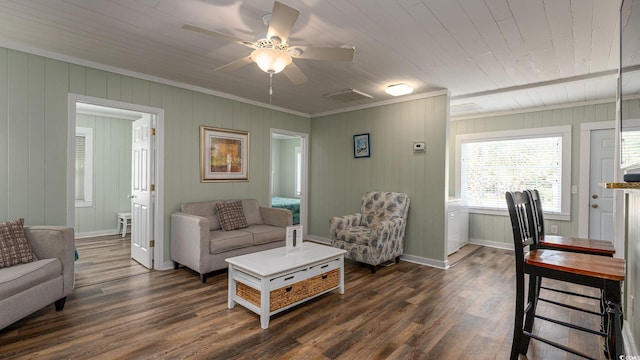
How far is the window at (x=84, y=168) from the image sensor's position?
5766 mm

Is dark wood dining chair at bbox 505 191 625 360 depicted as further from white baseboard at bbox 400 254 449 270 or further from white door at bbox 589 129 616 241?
white door at bbox 589 129 616 241

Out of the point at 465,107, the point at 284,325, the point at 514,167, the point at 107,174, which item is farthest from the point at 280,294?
the point at 107,174

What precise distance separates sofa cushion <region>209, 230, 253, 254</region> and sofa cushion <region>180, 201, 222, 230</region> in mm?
164

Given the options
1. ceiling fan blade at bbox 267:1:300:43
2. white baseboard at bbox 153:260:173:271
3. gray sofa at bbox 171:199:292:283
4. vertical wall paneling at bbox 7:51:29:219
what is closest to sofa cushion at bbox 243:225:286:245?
gray sofa at bbox 171:199:292:283

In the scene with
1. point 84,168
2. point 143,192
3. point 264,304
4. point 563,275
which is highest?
point 84,168

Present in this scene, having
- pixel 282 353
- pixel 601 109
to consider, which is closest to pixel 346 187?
pixel 282 353

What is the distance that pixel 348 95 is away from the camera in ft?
14.2

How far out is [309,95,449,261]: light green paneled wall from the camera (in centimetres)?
421

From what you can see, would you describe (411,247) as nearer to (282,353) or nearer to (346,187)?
(346,187)

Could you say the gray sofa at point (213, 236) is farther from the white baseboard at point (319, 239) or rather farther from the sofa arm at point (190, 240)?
the white baseboard at point (319, 239)

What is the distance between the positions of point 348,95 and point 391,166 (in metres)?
1.27

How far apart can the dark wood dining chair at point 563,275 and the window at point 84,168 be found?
682cm

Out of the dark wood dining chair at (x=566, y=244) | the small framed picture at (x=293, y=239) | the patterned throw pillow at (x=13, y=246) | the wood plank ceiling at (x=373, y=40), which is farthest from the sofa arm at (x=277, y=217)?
the dark wood dining chair at (x=566, y=244)

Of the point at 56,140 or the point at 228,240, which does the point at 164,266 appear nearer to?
the point at 228,240
